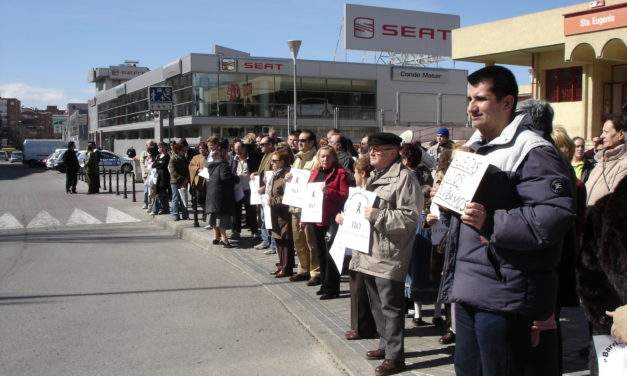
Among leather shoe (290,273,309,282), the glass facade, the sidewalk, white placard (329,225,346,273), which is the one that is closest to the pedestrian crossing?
the sidewalk

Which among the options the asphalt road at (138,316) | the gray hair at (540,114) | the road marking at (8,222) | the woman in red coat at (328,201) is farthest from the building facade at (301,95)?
the gray hair at (540,114)

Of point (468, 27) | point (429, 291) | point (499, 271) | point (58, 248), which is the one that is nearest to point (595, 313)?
point (499, 271)

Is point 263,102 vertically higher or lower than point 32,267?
higher

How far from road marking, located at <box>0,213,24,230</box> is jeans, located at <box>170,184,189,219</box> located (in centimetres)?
368

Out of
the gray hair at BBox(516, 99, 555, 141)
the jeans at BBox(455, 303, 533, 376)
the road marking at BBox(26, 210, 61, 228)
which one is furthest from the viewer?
the road marking at BBox(26, 210, 61, 228)

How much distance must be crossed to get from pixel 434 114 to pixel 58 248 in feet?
136

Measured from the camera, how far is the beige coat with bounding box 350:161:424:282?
15.4 ft

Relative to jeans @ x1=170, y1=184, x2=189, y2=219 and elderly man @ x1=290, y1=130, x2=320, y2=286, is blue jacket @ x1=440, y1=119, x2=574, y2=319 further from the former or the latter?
jeans @ x1=170, y1=184, x2=189, y2=219

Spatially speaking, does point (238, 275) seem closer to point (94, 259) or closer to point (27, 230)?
point (94, 259)

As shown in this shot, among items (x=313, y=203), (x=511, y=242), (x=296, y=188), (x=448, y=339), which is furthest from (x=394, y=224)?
(x=296, y=188)

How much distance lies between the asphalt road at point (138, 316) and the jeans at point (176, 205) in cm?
229

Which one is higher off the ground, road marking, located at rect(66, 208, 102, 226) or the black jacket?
the black jacket

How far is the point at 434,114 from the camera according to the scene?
4953cm

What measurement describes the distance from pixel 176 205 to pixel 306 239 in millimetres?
7456
